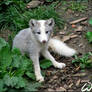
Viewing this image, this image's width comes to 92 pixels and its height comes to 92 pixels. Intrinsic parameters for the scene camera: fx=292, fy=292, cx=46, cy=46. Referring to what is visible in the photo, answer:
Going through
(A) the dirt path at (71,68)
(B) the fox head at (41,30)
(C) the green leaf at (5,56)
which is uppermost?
(B) the fox head at (41,30)

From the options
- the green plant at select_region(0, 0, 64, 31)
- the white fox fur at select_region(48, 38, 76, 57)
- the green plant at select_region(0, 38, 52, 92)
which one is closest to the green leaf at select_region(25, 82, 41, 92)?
the green plant at select_region(0, 38, 52, 92)

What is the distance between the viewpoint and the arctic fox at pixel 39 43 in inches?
190

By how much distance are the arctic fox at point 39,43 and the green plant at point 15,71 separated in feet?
0.55

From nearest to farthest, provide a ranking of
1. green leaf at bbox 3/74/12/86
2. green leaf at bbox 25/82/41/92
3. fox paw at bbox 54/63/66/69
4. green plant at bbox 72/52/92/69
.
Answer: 1. green leaf at bbox 3/74/12/86
2. green leaf at bbox 25/82/41/92
3. green plant at bbox 72/52/92/69
4. fox paw at bbox 54/63/66/69

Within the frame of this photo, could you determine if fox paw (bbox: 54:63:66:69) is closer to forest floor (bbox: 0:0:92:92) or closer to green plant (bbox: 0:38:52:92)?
forest floor (bbox: 0:0:92:92)

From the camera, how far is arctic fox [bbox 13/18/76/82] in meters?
4.83

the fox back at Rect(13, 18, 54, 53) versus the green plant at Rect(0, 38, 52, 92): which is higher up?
the fox back at Rect(13, 18, 54, 53)

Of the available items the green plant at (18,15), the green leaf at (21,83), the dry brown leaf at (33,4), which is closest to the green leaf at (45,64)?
the green leaf at (21,83)

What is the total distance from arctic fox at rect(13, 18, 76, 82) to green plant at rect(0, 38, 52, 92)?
166mm

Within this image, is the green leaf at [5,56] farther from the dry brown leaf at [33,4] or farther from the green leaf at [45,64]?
the dry brown leaf at [33,4]

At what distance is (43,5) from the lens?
22.7ft

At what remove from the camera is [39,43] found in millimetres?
5062

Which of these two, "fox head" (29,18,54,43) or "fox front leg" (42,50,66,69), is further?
"fox front leg" (42,50,66,69)

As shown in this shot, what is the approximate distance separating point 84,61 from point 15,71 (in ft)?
4.03
